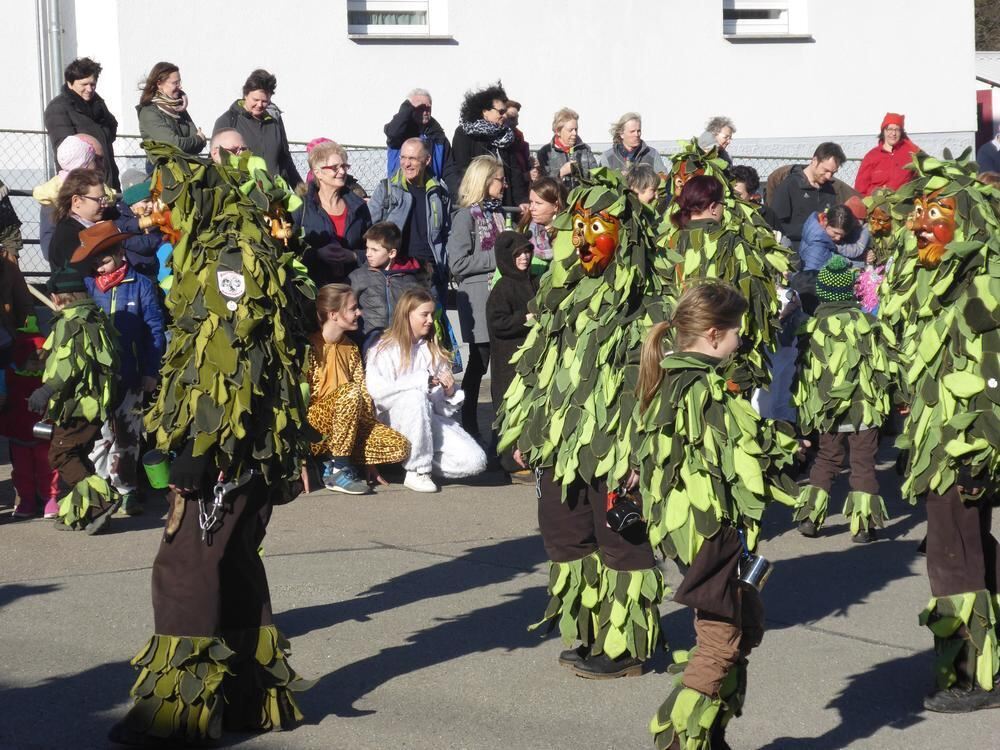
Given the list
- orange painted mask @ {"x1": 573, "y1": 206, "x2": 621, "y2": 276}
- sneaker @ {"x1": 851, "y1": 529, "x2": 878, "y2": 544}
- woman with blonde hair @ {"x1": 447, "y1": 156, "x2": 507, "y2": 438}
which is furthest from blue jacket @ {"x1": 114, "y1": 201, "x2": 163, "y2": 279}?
sneaker @ {"x1": 851, "y1": 529, "x2": 878, "y2": 544}

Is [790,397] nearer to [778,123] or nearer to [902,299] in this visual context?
[902,299]

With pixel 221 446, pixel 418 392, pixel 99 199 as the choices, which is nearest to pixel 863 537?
pixel 418 392

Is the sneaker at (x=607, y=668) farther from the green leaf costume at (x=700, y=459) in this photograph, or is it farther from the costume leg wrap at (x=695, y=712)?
the green leaf costume at (x=700, y=459)

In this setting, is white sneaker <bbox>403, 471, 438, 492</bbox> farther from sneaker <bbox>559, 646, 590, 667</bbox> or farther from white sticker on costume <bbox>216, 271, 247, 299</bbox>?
white sticker on costume <bbox>216, 271, 247, 299</bbox>

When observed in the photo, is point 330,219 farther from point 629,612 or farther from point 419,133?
point 629,612

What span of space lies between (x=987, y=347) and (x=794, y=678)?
1.49 m

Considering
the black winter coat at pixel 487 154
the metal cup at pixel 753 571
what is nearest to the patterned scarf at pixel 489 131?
the black winter coat at pixel 487 154

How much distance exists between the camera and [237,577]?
16.6 ft

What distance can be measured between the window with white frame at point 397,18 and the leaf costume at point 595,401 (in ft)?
30.7

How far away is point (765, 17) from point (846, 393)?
9498 mm

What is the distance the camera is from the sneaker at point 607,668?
5.75 m

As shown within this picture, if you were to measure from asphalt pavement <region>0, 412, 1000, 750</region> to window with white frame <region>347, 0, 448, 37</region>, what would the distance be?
24.2 feet

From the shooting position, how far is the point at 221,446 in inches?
193

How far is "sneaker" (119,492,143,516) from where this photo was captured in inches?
329
